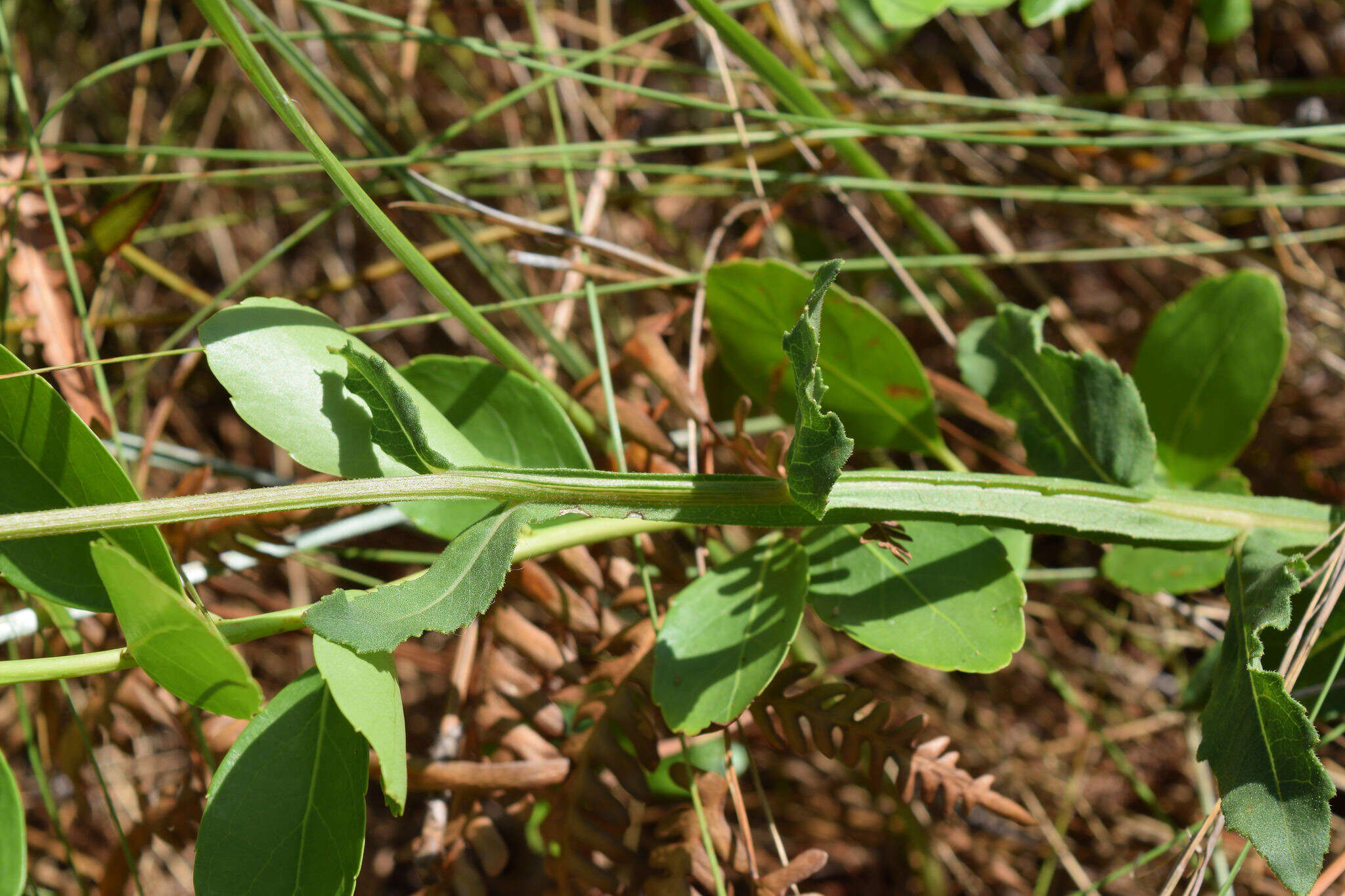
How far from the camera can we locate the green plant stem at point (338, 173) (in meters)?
0.93

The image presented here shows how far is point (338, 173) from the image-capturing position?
3.27 ft

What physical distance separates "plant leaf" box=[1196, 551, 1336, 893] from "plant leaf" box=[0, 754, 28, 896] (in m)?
1.38

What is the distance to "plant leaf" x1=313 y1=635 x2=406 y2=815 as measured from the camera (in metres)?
0.88

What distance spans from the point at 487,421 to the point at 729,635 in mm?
477

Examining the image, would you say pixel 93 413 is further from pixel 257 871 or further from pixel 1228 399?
pixel 1228 399

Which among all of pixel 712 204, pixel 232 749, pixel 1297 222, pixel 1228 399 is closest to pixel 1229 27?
pixel 1297 222

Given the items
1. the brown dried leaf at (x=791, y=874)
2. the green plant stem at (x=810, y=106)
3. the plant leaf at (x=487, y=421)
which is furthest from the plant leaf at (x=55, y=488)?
the green plant stem at (x=810, y=106)

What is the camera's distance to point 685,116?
101 inches

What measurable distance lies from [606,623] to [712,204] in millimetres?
1437

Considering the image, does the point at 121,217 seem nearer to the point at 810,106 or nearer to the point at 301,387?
the point at 301,387

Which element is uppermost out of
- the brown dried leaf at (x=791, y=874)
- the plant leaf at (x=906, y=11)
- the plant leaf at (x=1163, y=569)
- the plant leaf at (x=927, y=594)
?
the plant leaf at (x=906, y=11)

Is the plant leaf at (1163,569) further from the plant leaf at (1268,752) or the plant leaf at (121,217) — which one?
the plant leaf at (121,217)

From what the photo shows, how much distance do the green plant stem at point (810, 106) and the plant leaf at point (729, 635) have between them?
82 centimetres

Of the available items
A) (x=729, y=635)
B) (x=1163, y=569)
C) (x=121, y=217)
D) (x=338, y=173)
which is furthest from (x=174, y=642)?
(x=1163, y=569)
